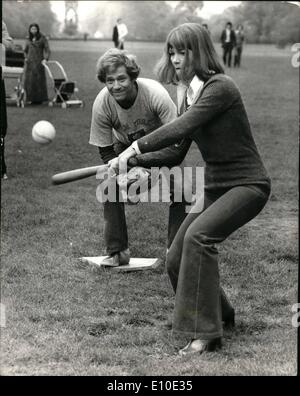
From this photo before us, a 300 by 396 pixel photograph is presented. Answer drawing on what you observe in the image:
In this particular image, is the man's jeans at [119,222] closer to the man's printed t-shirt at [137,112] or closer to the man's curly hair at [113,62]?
the man's printed t-shirt at [137,112]

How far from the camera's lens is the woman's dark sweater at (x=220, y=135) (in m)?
4.32

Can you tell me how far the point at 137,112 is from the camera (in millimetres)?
5965

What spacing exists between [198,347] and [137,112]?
2.15 meters

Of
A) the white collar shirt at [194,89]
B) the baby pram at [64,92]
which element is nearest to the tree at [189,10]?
the baby pram at [64,92]

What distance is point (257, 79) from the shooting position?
24.9m

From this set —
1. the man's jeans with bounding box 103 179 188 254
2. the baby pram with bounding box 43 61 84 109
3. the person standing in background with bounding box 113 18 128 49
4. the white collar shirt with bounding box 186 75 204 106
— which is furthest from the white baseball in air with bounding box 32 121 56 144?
the person standing in background with bounding box 113 18 128 49

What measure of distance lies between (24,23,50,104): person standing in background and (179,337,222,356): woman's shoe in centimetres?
1369

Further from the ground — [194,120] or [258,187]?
[194,120]

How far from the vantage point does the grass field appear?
448cm

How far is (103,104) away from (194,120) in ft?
6.02

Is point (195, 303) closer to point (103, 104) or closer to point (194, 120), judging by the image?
point (194, 120)

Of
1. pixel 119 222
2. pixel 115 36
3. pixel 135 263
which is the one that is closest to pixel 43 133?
pixel 119 222

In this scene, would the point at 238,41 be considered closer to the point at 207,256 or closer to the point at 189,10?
the point at 189,10
